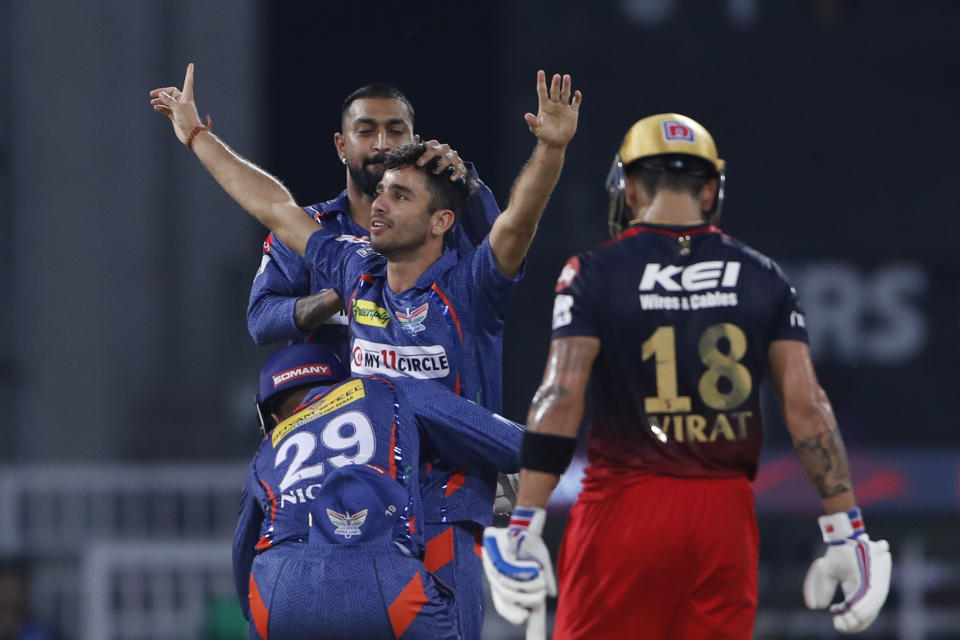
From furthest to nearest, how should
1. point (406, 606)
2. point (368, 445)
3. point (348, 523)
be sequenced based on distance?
point (368, 445) → point (348, 523) → point (406, 606)

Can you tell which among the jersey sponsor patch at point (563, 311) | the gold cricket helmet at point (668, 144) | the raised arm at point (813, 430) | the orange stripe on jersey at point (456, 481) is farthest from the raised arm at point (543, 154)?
the raised arm at point (813, 430)

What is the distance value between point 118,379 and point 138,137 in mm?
2596

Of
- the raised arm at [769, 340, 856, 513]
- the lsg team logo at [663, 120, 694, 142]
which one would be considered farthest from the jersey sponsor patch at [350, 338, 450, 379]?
the raised arm at [769, 340, 856, 513]

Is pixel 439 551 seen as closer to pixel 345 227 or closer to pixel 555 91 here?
pixel 345 227

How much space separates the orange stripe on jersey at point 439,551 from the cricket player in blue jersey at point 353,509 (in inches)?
10.1

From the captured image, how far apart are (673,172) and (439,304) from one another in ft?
3.63

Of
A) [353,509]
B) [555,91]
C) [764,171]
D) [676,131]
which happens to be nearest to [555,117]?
[555,91]

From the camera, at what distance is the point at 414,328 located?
17.1 feet

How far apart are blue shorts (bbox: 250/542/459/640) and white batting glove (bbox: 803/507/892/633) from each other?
3.59 ft

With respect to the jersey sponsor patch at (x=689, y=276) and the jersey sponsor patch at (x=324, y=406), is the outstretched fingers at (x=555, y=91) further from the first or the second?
the jersey sponsor patch at (x=324, y=406)

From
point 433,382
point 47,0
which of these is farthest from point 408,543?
point 47,0

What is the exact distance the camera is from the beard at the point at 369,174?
19.2 ft

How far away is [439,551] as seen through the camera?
5117 mm

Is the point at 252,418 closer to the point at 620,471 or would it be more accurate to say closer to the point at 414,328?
the point at 414,328
